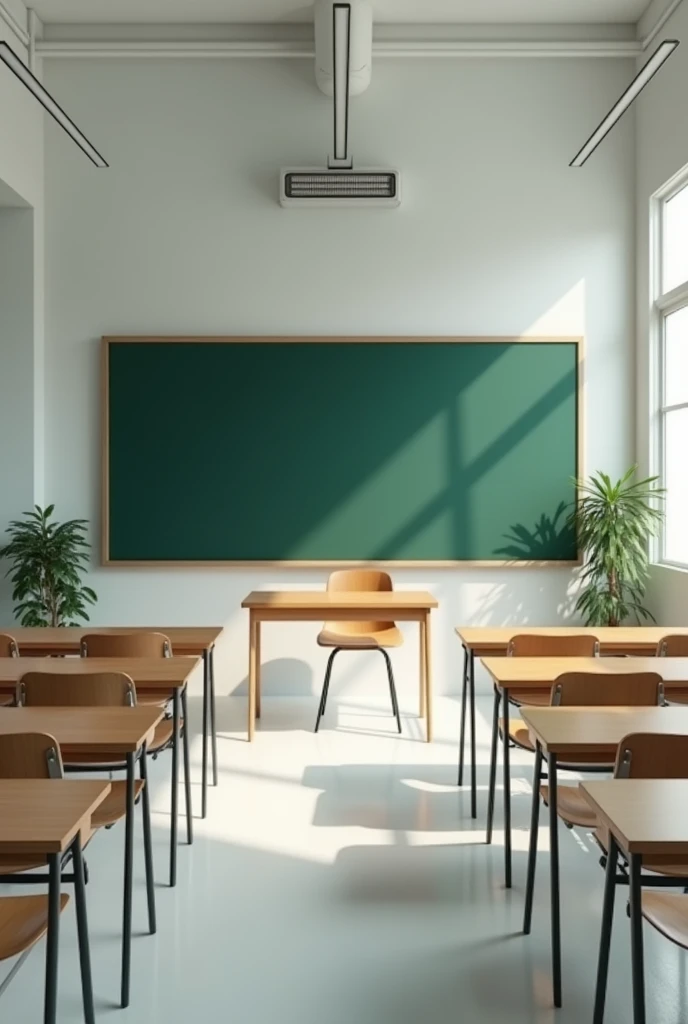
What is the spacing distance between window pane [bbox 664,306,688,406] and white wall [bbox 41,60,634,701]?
0.85 m

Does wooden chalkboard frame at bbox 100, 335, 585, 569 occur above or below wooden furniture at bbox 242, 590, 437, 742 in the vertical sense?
above

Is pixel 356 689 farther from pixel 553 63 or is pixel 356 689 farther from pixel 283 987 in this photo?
pixel 553 63

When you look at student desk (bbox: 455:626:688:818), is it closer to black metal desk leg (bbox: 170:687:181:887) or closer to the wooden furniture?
the wooden furniture

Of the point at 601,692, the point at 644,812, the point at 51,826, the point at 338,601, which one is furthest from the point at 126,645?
the point at 644,812

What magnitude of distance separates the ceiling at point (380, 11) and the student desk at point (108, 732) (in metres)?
5.08

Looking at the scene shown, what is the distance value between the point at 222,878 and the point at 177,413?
147 inches

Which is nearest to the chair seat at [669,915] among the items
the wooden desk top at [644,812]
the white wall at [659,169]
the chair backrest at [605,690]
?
the wooden desk top at [644,812]

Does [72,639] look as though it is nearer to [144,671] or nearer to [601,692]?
[144,671]

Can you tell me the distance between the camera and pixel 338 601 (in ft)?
17.1

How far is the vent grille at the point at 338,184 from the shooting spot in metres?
6.27

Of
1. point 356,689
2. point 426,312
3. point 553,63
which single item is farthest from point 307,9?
point 356,689

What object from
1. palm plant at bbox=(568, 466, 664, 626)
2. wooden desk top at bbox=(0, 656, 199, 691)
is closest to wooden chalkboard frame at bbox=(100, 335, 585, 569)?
palm plant at bbox=(568, 466, 664, 626)

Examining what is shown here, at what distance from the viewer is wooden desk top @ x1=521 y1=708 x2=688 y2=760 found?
8.00 feet

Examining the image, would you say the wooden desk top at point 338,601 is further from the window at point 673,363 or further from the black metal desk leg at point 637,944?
the black metal desk leg at point 637,944
